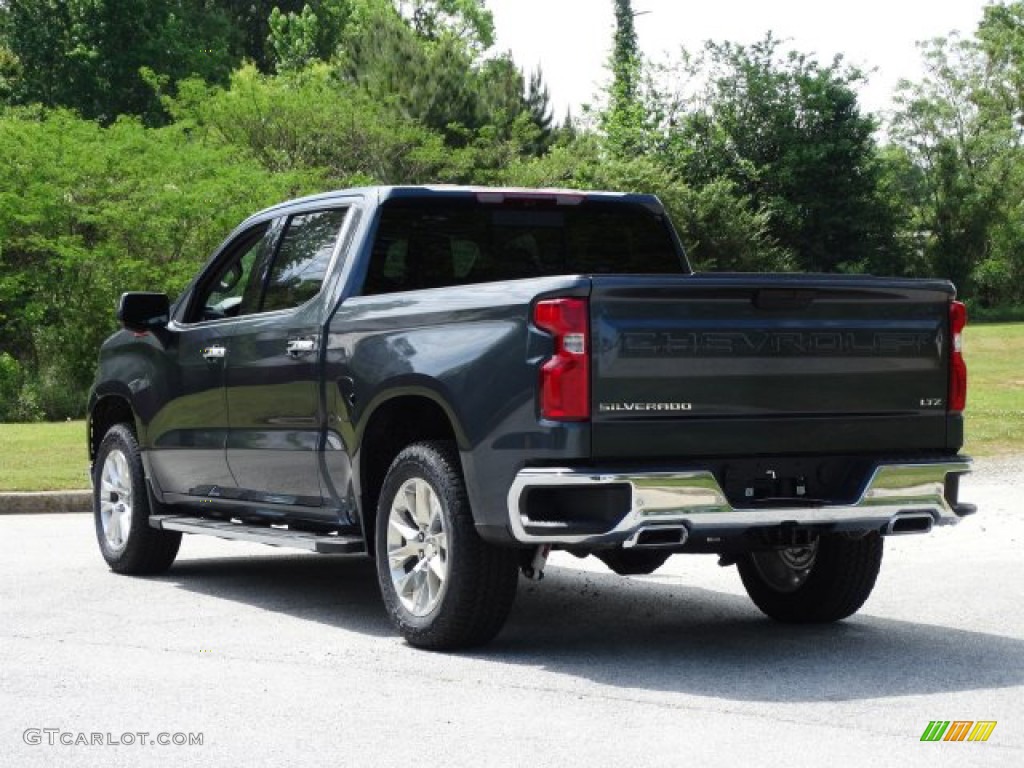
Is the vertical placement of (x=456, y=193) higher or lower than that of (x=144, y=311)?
higher

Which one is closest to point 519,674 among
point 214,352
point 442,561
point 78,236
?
point 442,561

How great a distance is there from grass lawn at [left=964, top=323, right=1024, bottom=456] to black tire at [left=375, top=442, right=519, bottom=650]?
13.4 meters

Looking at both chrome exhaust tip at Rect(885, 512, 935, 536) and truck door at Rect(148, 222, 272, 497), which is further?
truck door at Rect(148, 222, 272, 497)

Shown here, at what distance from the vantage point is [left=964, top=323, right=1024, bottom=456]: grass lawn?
69.7 feet

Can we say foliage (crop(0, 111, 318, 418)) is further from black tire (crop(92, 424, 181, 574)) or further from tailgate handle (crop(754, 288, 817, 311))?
tailgate handle (crop(754, 288, 817, 311))

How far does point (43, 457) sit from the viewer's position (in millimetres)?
17781

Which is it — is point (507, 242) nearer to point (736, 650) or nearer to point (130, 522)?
point (736, 650)

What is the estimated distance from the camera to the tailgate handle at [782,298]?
7148 mm

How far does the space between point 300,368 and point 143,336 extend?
2.01 metres

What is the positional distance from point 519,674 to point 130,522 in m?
3.89

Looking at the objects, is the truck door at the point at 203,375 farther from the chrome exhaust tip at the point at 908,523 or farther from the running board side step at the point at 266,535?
the chrome exhaust tip at the point at 908,523

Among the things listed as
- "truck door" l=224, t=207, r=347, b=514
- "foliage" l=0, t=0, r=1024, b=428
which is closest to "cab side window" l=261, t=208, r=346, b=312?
"truck door" l=224, t=207, r=347, b=514

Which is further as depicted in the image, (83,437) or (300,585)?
(83,437)

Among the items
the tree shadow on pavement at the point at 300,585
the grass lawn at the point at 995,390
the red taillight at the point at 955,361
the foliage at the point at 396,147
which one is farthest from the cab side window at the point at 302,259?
the foliage at the point at 396,147
